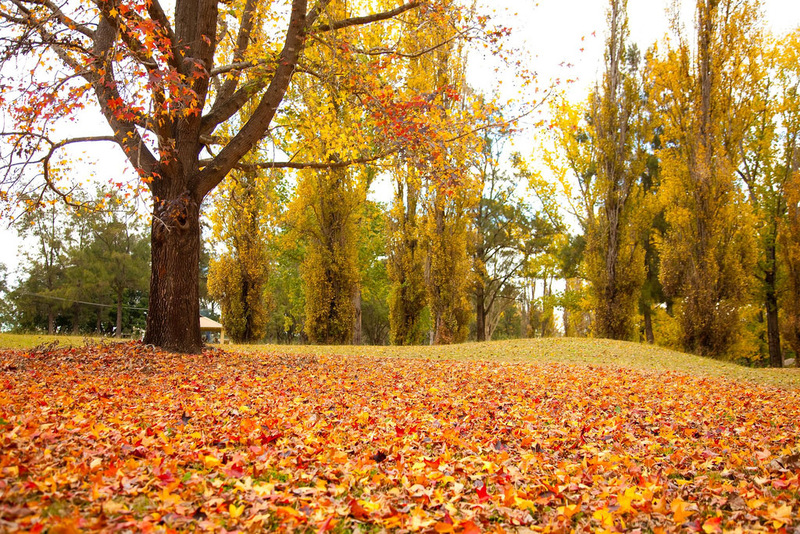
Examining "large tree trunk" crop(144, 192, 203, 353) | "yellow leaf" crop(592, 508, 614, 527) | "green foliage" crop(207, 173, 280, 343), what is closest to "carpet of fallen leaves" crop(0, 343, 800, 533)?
"yellow leaf" crop(592, 508, 614, 527)

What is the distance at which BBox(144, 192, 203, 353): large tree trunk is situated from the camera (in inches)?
296

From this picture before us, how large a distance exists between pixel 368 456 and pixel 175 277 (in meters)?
5.39

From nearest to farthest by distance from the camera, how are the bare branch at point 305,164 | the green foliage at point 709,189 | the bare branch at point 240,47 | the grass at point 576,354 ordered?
the bare branch at point 240,47 < the bare branch at point 305,164 < the grass at point 576,354 < the green foliage at point 709,189

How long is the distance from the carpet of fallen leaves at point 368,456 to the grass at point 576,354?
4.11 metres

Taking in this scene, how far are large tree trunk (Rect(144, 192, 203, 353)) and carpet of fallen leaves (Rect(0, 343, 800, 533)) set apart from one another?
1445mm

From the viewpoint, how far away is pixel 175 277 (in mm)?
7539

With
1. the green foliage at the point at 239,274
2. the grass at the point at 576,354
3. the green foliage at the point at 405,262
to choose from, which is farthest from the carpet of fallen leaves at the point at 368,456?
the green foliage at the point at 405,262

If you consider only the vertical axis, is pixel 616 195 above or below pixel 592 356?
above

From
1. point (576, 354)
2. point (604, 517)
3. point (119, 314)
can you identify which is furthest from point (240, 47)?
point (119, 314)

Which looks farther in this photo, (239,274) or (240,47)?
(239,274)

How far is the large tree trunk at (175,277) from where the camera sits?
7.52 m

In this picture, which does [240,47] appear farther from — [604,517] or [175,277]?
[604,517]

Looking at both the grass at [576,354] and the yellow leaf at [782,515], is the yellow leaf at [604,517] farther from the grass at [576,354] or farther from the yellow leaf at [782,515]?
the grass at [576,354]

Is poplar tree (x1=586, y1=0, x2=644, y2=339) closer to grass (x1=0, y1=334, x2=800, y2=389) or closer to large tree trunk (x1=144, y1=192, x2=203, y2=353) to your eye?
grass (x1=0, y1=334, x2=800, y2=389)
